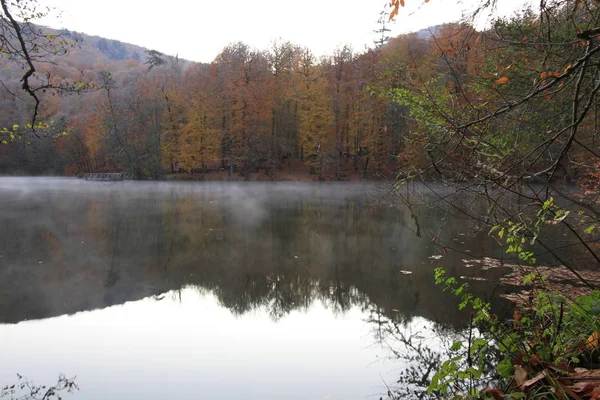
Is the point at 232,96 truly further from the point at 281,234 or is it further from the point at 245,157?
the point at 281,234

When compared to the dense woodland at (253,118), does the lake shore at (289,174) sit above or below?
below

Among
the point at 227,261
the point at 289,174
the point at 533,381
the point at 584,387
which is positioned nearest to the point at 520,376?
the point at 533,381

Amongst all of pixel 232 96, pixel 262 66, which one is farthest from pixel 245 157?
pixel 262 66

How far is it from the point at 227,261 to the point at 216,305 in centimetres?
288

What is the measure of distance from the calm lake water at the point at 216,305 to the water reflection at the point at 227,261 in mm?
44

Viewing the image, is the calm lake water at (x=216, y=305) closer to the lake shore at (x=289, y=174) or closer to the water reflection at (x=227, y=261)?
the water reflection at (x=227, y=261)

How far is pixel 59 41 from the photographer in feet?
19.4

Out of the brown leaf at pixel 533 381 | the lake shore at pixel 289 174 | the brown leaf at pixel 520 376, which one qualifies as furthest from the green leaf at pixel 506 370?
the lake shore at pixel 289 174

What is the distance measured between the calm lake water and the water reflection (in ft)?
0.14

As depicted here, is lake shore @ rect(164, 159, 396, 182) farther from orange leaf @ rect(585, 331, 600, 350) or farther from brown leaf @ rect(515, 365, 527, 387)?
brown leaf @ rect(515, 365, 527, 387)

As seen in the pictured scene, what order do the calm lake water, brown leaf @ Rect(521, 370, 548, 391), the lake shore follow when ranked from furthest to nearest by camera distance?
the lake shore
the calm lake water
brown leaf @ Rect(521, 370, 548, 391)

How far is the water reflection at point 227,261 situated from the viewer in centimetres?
730

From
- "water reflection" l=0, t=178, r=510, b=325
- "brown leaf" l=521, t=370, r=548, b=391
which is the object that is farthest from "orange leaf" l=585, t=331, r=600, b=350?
"water reflection" l=0, t=178, r=510, b=325

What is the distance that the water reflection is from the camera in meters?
7.30
